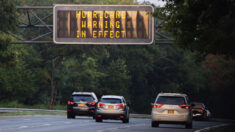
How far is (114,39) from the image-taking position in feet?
118

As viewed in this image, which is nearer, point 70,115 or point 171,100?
point 171,100

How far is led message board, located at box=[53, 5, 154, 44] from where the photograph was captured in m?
35.8

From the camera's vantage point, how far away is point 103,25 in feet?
118

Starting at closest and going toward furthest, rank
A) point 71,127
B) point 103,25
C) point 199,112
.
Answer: point 71,127 < point 103,25 < point 199,112

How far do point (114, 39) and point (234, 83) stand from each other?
3433 centimetres

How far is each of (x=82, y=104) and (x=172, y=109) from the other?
1008 centimetres

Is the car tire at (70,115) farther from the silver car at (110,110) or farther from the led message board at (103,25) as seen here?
the led message board at (103,25)

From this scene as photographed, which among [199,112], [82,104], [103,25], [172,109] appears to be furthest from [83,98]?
[199,112]

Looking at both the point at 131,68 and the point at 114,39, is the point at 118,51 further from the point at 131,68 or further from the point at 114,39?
the point at 114,39

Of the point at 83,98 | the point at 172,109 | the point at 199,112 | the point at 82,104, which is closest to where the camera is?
the point at 172,109

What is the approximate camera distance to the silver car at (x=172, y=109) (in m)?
29.9

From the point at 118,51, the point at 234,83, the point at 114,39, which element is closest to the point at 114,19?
the point at 114,39

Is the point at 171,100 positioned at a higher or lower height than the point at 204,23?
lower

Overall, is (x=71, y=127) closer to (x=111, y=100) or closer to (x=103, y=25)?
(x=111, y=100)
